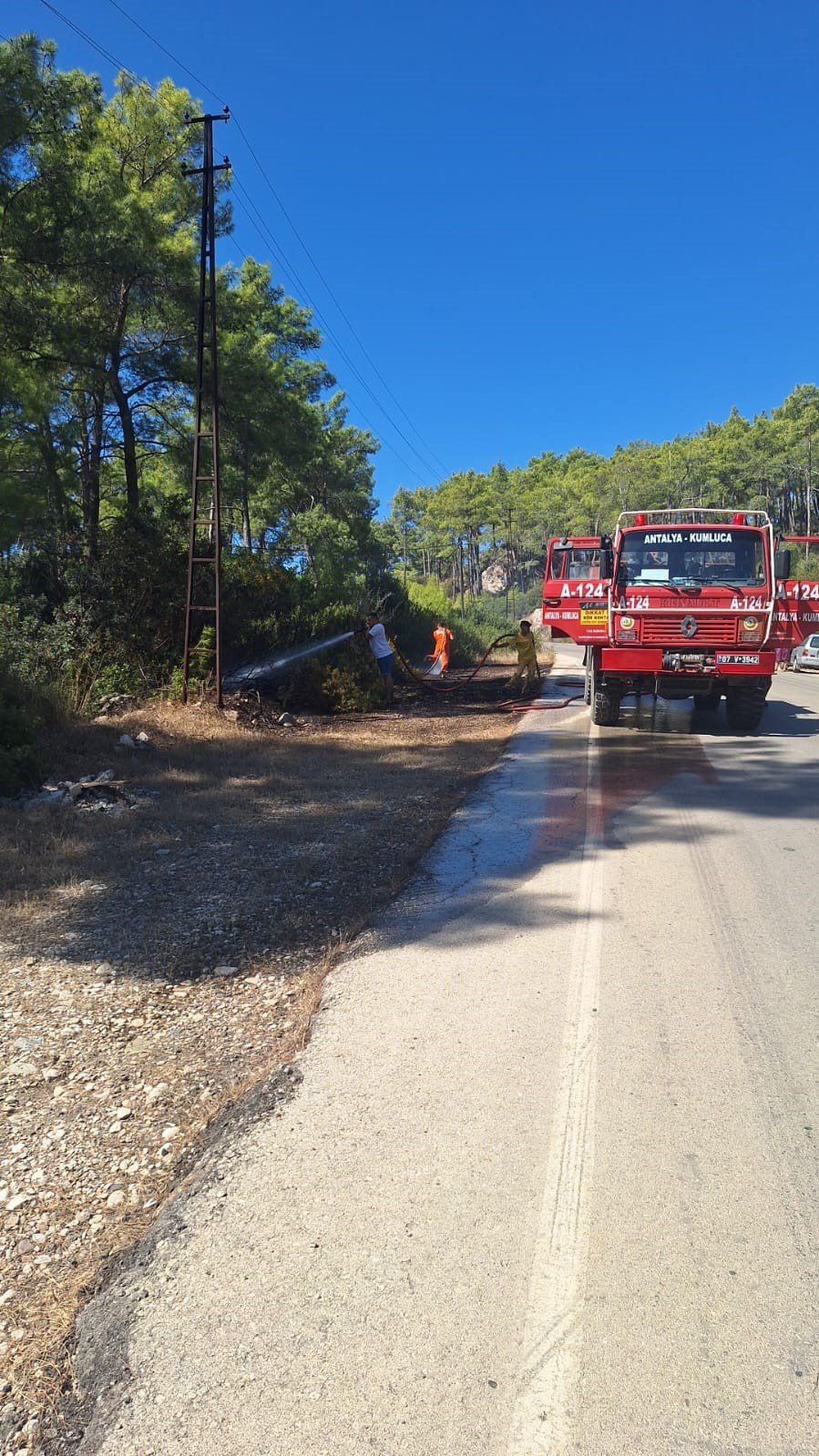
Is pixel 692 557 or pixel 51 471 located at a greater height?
pixel 51 471

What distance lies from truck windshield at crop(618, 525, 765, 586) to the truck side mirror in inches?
8.1

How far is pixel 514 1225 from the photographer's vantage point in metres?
2.76

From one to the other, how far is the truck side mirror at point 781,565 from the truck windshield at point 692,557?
0.67 ft

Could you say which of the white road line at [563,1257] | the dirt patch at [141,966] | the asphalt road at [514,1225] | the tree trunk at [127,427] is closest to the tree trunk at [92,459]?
the tree trunk at [127,427]

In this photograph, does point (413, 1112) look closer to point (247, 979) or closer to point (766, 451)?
point (247, 979)

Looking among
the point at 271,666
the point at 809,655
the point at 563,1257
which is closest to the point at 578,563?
the point at 271,666

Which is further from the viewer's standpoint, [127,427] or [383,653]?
[127,427]

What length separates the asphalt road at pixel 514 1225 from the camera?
211 cm

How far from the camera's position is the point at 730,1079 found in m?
3.59

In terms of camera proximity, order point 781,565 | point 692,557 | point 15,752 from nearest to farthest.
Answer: point 15,752, point 781,565, point 692,557

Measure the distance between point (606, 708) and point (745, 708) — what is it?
190 cm

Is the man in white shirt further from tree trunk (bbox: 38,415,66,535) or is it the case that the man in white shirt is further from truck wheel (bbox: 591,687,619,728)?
tree trunk (bbox: 38,415,66,535)

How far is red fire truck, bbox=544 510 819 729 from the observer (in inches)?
464

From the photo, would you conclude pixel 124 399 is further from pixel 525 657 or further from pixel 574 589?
pixel 574 589
